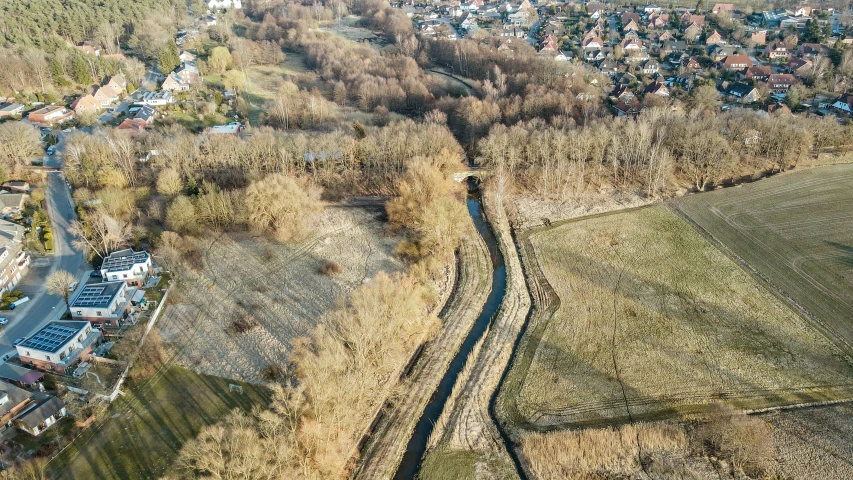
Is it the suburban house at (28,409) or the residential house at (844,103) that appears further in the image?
the residential house at (844,103)

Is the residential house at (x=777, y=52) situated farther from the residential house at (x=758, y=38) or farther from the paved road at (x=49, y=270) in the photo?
the paved road at (x=49, y=270)

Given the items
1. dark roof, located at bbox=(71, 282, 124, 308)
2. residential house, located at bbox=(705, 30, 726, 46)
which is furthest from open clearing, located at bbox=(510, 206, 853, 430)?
residential house, located at bbox=(705, 30, 726, 46)

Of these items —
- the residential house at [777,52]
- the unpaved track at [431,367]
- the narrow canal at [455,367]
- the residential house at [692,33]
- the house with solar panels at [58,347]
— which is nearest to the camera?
the unpaved track at [431,367]

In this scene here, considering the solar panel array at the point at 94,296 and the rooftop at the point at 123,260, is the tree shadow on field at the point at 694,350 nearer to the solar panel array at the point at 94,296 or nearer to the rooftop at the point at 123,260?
the solar panel array at the point at 94,296

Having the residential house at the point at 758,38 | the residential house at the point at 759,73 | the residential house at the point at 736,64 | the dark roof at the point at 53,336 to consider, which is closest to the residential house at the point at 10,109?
the dark roof at the point at 53,336

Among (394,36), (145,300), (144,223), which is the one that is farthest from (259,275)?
(394,36)

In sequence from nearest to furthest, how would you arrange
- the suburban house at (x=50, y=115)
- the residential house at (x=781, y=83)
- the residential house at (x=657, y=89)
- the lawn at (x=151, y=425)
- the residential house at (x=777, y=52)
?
1. the lawn at (x=151, y=425)
2. the suburban house at (x=50, y=115)
3. the residential house at (x=657, y=89)
4. the residential house at (x=781, y=83)
5. the residential house at (x=777, y=52)

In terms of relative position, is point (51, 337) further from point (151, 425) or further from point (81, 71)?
point (81, 71)

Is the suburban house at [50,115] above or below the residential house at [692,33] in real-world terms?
below

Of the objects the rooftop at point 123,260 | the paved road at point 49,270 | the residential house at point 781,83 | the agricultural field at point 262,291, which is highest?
the residential house at point 781,83
